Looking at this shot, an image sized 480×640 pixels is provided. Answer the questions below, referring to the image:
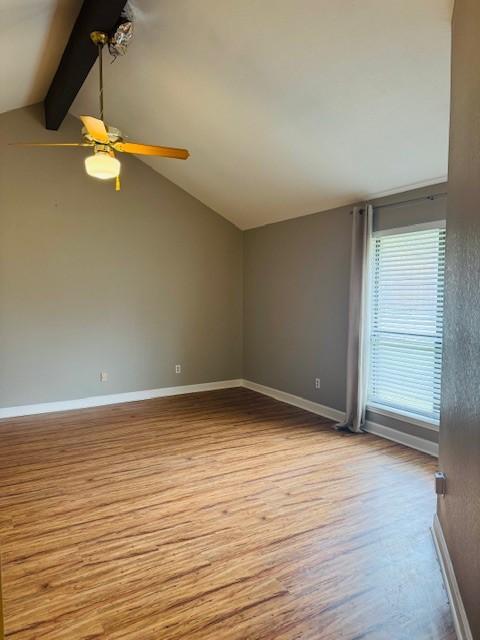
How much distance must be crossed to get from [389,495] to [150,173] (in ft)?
16.1

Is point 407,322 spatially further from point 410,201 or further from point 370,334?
point 410,201

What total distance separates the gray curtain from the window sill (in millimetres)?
133

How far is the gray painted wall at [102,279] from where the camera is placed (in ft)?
16.1

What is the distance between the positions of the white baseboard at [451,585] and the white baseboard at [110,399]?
4.12m

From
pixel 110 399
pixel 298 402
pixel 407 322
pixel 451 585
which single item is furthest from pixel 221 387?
pixel 451 585

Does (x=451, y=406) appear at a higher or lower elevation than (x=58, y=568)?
higher

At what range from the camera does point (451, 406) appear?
2051mm

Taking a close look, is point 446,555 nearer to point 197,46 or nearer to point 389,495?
point 389,495

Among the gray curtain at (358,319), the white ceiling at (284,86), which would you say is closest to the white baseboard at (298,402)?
the gray curtain at (358,319)

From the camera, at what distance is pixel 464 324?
5.77 feet

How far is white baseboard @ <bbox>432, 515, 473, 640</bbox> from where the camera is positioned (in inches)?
65.6

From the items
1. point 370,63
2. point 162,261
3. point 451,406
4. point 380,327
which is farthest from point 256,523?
point 162,261

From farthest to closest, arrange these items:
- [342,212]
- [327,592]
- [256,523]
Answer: [342,212]
[256,523]
[327,592]

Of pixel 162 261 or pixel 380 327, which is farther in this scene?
pixel 162 261
